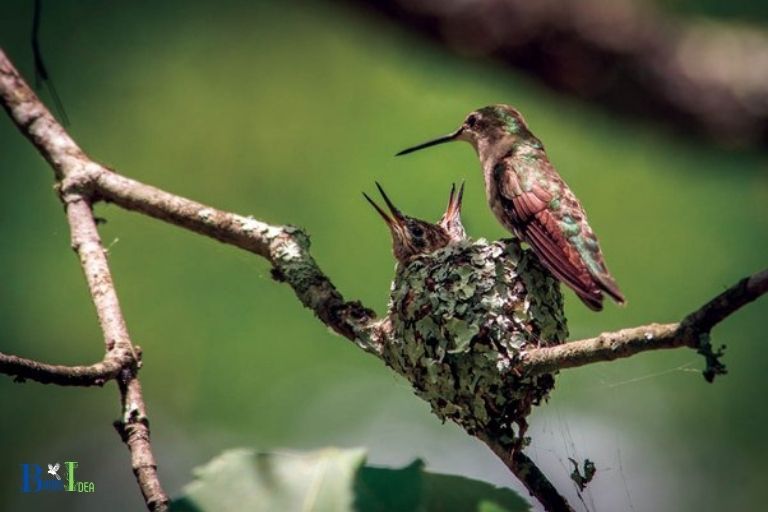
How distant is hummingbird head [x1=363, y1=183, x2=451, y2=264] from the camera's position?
5.71 m

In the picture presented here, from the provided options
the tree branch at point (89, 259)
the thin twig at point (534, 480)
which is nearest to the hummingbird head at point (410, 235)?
the tree branch at point (89, 259)

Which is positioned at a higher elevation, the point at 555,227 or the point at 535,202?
the point at 535,202

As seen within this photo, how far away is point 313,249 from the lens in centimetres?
661

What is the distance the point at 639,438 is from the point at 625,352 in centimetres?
515

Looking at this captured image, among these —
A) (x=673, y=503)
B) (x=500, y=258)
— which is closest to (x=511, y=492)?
(x=500, y=258)

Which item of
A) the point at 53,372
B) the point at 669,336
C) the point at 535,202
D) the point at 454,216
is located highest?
the point at 454,216

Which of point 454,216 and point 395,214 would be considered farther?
point 454,216

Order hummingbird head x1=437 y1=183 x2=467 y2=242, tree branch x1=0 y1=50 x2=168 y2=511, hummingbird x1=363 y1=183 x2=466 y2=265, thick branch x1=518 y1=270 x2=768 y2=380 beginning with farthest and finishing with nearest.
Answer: hummingbird head x1=437 y1=183 x2=467 y2=242 → hummingbird x1=363 y1=183 x2=466 y2=265 → tree branch x1=0 y1=50 x2=168 y2=511 → thick branch x1=518 y1=270 x2=768 y2=380

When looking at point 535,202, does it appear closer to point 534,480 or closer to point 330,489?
point 534,480

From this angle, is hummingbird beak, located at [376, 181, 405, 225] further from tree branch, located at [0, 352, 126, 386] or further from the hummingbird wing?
tree branch, located at [0, 352, 126, 386]

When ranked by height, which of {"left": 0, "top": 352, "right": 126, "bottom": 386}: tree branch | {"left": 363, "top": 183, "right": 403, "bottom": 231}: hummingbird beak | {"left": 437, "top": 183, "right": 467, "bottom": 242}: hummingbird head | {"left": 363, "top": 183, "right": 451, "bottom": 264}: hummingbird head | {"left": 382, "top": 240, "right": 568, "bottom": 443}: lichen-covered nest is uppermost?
{"left": 437, "top": 183, "right": 467, "bottom": 242}: hummingbird head

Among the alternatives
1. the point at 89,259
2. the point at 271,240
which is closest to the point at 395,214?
the point at 271,240

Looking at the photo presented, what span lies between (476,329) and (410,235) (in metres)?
1.38

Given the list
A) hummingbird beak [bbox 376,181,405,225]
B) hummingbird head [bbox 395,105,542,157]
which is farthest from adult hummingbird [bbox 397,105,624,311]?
hummingbird beak [bbox 376,181,405,225]
